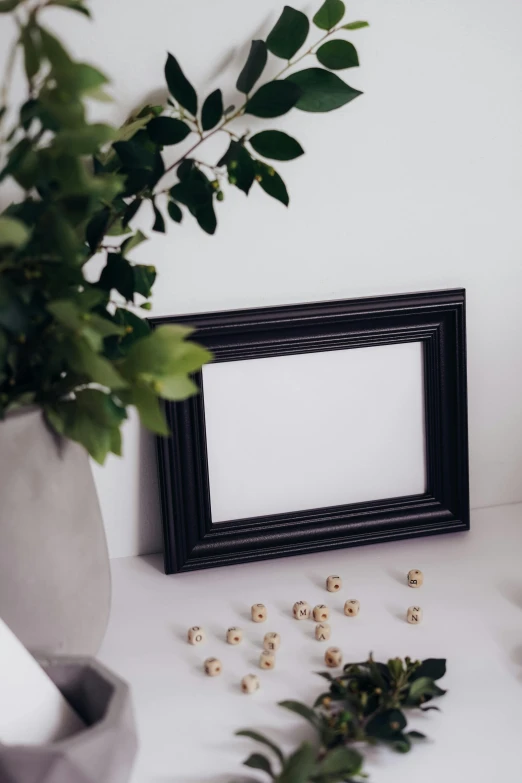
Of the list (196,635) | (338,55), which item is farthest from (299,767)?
(338,55)

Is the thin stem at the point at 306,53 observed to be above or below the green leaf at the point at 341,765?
above

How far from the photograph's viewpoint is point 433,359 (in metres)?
1.01

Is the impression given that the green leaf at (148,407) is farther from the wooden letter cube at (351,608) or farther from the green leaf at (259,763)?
the wooden letter cube at (351,608)

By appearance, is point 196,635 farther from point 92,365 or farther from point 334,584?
point 92,365

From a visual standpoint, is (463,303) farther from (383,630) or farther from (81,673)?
(81,673)

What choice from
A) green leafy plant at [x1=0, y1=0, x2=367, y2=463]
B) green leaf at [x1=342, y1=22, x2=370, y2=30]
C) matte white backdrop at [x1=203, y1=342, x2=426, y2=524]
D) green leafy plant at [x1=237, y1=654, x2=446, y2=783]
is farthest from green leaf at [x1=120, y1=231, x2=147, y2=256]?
green leafy plant at [x1=237, y1=654, x2=446, y2=783]

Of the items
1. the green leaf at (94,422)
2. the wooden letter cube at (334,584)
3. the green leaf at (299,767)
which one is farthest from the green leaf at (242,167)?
the green leaf at (299,767)

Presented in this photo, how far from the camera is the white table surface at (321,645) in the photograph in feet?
2.16

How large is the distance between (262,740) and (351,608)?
0.78 feet

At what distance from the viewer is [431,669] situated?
29.0 inches

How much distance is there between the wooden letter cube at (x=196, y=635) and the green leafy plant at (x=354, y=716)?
0.14 metres

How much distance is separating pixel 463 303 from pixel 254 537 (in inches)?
14.5

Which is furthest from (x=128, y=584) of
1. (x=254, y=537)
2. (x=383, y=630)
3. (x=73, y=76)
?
(x=73, y=76)

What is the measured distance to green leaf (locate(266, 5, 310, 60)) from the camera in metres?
0.85
